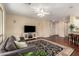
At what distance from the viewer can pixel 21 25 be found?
215 cm

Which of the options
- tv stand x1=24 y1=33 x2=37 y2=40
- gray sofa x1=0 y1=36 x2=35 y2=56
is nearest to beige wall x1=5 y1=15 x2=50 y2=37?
tv stand x1=24 y1=33 x2=37 y2=40

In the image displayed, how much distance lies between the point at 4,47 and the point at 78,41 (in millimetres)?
1671

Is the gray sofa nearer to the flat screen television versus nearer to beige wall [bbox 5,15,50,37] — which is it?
beige wall [bbox 5,15,50,37]

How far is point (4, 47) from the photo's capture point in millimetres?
1860

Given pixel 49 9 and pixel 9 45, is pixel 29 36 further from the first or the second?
pixel 49 9

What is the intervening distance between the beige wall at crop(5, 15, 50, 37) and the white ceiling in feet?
0.38

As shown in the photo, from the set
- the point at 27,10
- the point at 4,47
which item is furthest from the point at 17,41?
the point at 27,10

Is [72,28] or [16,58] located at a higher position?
[72,28]

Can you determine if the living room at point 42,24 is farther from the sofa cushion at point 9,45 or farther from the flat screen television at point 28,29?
the sofa cushion at point 9,45

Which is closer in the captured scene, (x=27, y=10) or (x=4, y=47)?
(x=4, y=47)

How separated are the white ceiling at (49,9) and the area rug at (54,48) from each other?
61 centimetres

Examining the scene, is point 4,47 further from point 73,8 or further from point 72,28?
point 73,8

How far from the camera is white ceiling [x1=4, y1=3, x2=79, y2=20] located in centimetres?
204

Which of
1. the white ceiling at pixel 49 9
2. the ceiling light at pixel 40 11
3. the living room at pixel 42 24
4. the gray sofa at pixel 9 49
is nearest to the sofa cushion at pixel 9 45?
the gray sofa at pixel 9 49
